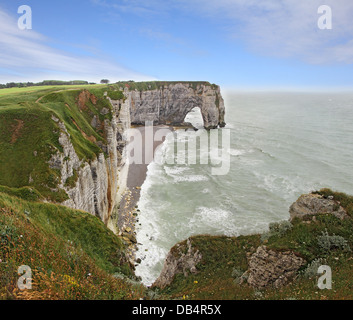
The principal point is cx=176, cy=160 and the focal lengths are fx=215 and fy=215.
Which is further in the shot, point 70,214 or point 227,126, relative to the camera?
point 227,126

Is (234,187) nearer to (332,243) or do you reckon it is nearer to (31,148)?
(332,243)

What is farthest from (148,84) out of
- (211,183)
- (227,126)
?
(211,183)

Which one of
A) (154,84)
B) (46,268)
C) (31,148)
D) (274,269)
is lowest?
→ (274,269)

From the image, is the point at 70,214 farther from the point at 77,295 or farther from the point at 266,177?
the point at 266,177

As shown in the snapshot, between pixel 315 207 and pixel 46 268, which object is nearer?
pixel 46 268

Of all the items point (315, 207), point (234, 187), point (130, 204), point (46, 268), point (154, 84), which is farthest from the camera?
point (154, 84)

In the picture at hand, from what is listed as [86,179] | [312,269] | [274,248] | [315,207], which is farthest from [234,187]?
[312,269]
